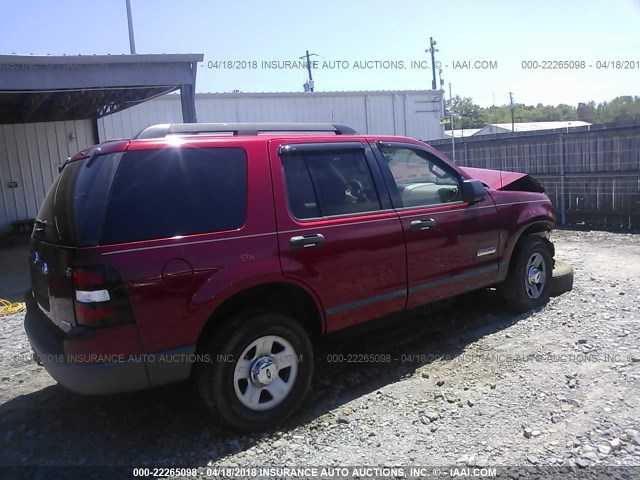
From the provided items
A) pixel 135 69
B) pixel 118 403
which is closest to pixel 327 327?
pixel 118 403

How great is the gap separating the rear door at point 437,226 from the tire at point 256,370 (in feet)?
3.90

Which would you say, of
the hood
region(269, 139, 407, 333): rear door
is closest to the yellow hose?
region(269, 139, 407, 333): rear door

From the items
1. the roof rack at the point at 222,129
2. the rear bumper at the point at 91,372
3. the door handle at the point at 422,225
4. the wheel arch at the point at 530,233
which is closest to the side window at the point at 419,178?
the door handle at the point at 422,225

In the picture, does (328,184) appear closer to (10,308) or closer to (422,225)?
(422,225)

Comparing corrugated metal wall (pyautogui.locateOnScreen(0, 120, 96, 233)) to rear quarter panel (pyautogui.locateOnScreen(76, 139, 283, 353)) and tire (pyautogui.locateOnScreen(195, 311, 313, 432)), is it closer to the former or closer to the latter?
rear quarter panel (pyautogui.locateOnScreen(76, 139, 283, 353))

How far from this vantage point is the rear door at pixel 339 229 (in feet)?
11.5

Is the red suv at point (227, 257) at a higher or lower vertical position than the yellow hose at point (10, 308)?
higher

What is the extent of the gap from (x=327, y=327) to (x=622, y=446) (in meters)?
1.96

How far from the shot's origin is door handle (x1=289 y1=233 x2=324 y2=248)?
3.44 meters

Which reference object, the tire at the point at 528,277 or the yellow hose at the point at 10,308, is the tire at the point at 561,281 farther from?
the yellow hose at the point at 10,308

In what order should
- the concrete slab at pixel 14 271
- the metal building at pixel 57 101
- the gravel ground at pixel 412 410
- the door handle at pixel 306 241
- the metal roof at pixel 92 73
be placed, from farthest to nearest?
the metal building at pixel 57 101, the metal roof at pixel 92 73, the concrete slab at pixel 14 271, the door handle at pixel 306 241, the gravel ground at pixel 412 410

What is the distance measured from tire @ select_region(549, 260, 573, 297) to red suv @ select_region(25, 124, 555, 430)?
2.09 metres

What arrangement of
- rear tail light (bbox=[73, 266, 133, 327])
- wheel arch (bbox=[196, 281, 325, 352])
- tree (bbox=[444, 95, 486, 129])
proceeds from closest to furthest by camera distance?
rear tail light (bbox=[73, 266, 133, 327]), wheel arch (bbox=[196, 281, 325, 352]), tree (bbox=[444, 95, 486, 129])

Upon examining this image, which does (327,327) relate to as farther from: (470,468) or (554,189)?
(554,189)
